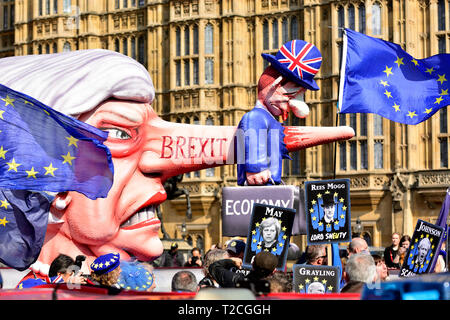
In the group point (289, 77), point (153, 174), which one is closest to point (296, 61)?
point (289, 77)

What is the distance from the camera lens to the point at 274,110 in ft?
26.2

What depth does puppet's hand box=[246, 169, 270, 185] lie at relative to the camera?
743cm

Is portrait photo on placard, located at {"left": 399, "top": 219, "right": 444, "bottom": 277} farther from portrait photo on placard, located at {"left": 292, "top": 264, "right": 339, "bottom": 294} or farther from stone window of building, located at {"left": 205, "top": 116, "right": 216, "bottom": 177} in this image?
stone window of building, located at {"left": 205, "top": 116, "right": 216, "bottom": 177}

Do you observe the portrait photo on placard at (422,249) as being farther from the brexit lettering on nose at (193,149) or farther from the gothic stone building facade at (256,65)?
the gothic stone building facade at (256,65)

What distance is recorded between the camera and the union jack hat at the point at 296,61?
7.84 m

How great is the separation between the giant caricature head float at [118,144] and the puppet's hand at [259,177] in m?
0.34

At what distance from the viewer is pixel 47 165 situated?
22.1 feet

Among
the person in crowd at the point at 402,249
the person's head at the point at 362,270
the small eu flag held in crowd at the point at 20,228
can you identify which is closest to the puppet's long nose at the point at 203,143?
the small eu flag held in crowd at the point at 20,228

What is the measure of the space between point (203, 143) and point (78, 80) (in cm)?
116

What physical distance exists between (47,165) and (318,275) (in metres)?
2.23

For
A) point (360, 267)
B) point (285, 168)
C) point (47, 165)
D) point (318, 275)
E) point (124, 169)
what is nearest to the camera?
point (360, 267)
